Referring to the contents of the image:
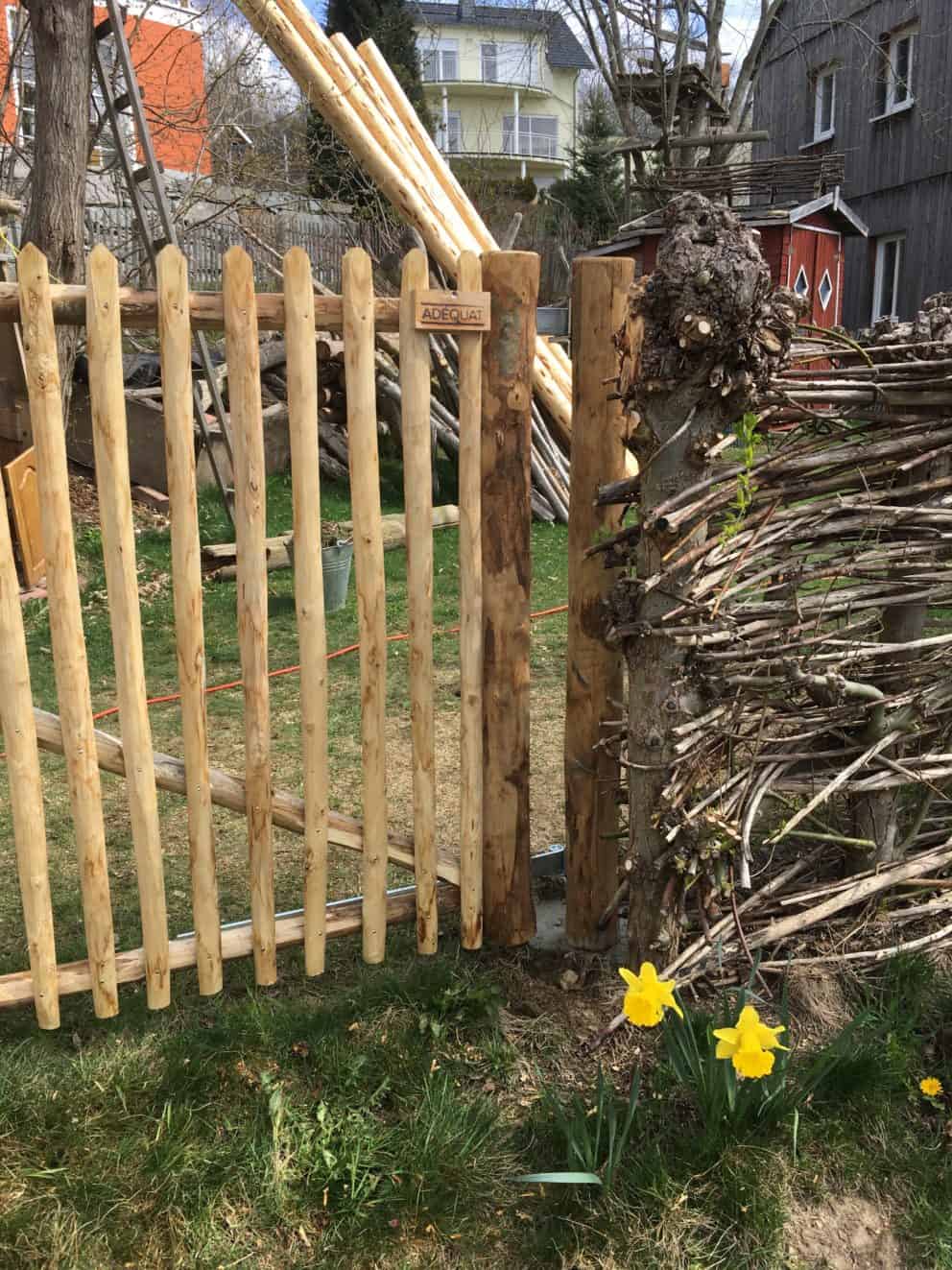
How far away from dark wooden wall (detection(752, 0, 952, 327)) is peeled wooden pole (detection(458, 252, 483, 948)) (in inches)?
690

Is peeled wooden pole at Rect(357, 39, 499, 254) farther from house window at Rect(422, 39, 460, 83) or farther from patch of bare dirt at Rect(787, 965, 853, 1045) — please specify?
house window at Rect(422, 39, 460, 83)

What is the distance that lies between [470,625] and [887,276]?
66.0 ft

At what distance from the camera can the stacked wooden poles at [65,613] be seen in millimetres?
2236

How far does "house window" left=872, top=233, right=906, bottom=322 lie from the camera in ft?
64.7

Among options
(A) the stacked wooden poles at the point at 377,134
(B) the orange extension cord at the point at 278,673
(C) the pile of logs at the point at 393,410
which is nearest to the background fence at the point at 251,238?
(C) the pile of logs at the point at 393,410

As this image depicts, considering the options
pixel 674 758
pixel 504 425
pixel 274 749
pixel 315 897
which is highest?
pixel 504 425

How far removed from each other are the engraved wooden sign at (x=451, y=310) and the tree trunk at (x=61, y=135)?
17.2 feet

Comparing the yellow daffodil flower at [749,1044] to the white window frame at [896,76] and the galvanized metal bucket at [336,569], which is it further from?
the white window frame at [896,76]

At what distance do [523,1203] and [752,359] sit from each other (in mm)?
1867

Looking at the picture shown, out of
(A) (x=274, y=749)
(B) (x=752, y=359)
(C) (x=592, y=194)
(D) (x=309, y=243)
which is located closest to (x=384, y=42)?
(C) (x=592, y=194)

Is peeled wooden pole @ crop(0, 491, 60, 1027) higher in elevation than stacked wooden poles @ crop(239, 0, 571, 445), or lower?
lower

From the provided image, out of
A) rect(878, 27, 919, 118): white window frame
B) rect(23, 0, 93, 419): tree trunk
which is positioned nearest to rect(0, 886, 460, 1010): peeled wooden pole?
rect(23, 0, 93, 419): tree trunk

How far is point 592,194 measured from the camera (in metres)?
29.5

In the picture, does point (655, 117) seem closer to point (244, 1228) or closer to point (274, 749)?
point (274, 749)
